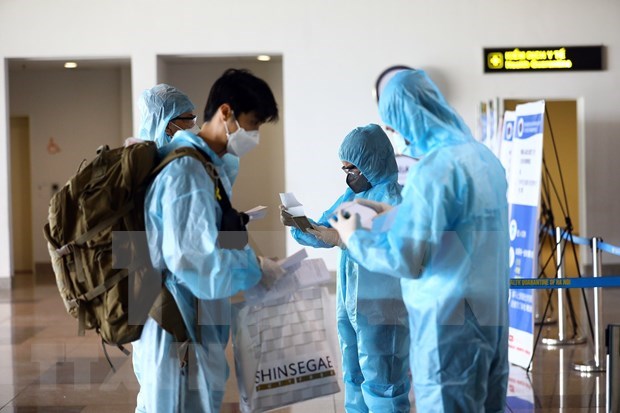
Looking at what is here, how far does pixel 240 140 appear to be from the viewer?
2.51 m

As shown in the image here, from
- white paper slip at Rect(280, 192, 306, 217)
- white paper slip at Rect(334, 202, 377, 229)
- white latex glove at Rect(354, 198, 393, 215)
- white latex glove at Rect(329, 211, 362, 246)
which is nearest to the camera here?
white latex glove at Rect(329, 211, 362, 246)

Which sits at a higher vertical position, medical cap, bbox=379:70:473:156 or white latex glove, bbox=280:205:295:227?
medical cap, bbox=379:70:473:156

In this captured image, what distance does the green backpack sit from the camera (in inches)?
95.0

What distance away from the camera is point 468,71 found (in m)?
10.3

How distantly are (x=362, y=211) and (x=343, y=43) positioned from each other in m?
7.53

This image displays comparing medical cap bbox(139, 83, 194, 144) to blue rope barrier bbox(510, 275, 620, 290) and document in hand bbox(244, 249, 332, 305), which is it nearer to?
document in hand bbox(244, 249, 332, 305)

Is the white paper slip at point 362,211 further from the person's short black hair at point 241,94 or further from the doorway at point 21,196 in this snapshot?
the doorway at point 21,196

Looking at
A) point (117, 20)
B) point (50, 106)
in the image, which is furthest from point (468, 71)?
point (50, 106)

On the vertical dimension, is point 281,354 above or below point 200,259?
below

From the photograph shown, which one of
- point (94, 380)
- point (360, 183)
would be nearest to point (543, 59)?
point (94, 380)

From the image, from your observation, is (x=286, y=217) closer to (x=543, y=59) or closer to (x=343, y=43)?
(x=343, y=43)

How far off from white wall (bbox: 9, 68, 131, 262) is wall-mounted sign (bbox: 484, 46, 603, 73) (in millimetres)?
5831

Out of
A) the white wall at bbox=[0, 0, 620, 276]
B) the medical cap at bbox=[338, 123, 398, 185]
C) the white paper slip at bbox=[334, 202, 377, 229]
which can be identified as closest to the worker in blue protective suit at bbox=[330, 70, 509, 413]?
the white paper slip at bbox=[334, 202, 377, 229]

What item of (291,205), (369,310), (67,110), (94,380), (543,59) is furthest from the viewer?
(67,110)
